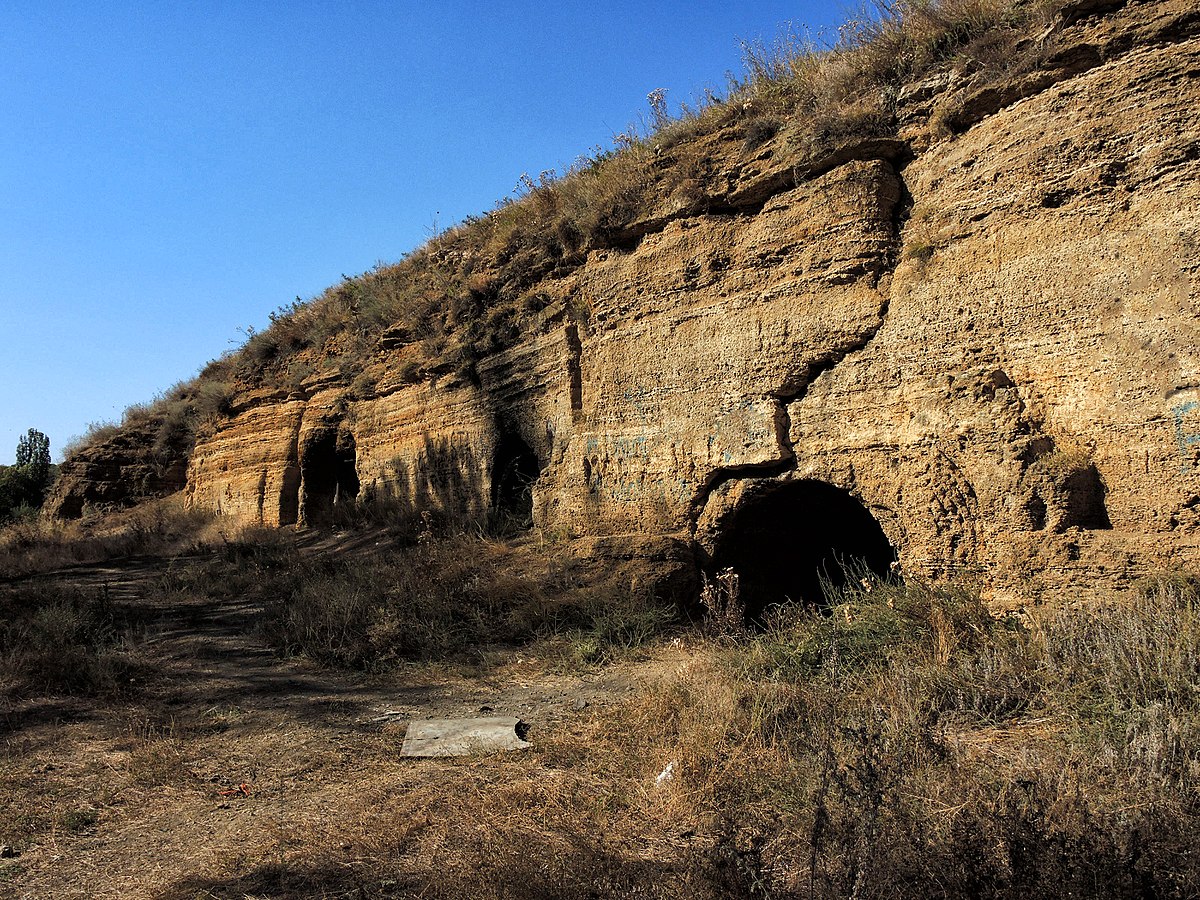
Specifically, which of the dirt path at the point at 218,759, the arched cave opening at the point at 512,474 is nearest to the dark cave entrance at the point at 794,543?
the dirt path at the point at 218,759

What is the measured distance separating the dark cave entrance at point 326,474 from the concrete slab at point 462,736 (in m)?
9.25

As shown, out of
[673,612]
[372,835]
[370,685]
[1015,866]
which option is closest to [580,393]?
[673,612]

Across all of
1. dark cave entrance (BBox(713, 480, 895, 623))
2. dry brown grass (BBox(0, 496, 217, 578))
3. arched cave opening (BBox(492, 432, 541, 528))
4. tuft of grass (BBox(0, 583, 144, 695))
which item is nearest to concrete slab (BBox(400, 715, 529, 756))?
tuft of grass (BBox(0, 583, 144, 695))

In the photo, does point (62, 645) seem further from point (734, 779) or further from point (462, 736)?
point (734, 779)

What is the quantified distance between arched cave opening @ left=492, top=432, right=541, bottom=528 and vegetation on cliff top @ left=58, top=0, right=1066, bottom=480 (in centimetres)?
132

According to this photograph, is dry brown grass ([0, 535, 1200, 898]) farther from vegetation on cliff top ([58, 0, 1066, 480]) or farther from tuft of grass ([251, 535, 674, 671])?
vegetation on cliff top ([58, 0, 1066, 480])

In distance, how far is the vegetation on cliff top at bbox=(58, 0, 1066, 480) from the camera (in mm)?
7633

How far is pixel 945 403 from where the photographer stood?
643 centimetres

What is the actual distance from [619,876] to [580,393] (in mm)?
7050

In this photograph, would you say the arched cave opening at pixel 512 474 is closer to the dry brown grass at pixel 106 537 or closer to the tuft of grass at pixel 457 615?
the tuft of grass at pixel 457 615

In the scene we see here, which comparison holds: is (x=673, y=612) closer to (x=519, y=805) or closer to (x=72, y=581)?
(x=519, y=805)

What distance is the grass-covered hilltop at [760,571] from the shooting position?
336 cm

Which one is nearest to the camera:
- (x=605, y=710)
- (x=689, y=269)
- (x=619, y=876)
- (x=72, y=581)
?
(x=619, y=876)

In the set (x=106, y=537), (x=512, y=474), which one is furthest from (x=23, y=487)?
(x=512, y=474)
